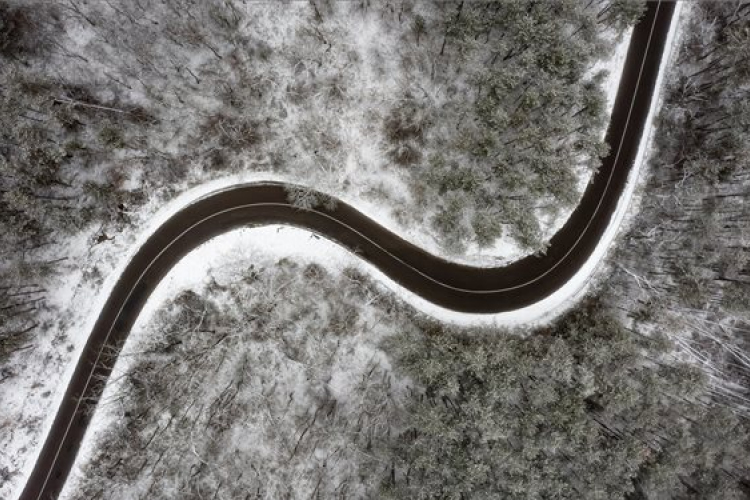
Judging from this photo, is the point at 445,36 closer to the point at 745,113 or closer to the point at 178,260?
the point at 745,113

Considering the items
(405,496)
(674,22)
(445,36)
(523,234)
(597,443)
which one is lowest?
(405,496)

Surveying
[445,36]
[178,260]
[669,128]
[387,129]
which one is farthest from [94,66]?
[669,128]

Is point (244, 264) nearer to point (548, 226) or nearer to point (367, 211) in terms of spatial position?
point (367, 211)

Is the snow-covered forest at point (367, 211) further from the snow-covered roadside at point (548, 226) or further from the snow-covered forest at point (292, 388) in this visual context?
the snow-covered roadside at point (548, 226)

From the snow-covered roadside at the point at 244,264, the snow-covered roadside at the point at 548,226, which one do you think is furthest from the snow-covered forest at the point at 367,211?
the snow-covered roadside at the point at 244,264

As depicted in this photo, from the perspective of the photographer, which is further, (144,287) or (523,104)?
(144,287)
